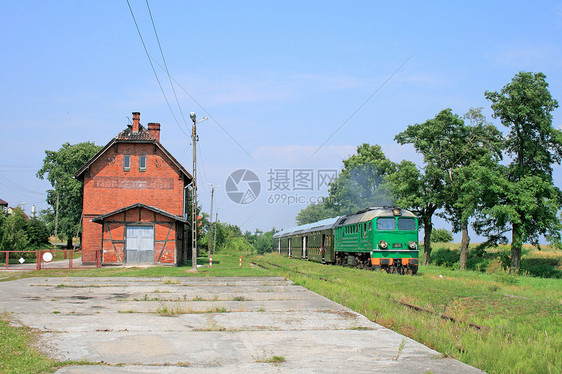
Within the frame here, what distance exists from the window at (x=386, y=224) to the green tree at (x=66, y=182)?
5497 cm

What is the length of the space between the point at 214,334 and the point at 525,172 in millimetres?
32139

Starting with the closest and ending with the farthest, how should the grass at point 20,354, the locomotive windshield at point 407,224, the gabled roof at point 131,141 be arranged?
the grass at point 20,354, the locomotive windshield at point 407,224, the gabled roof at point 131,141

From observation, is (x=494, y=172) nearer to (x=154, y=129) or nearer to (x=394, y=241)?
(x=394, y=241)

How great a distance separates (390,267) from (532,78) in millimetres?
17669

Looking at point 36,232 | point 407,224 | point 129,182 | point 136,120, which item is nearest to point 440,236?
point 36,232

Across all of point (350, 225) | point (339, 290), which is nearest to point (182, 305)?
point (339, 290)

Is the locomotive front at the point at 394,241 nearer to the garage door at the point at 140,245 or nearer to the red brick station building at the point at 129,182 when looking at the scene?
the red brick station building at the point at 129,182

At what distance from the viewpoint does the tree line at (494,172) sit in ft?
111

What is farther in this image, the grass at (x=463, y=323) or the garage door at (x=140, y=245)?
the garage door at (x=140, y=245)

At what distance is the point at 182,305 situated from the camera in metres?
13.9

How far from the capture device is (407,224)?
1067 inches

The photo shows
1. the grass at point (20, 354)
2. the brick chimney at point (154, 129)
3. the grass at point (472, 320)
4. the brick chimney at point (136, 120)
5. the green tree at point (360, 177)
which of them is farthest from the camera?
the green tree at point (360, 177)

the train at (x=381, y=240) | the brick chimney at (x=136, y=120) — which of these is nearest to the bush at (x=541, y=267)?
the train at (x=381, y=240)

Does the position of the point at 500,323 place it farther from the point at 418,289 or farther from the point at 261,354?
the point at 418,289
